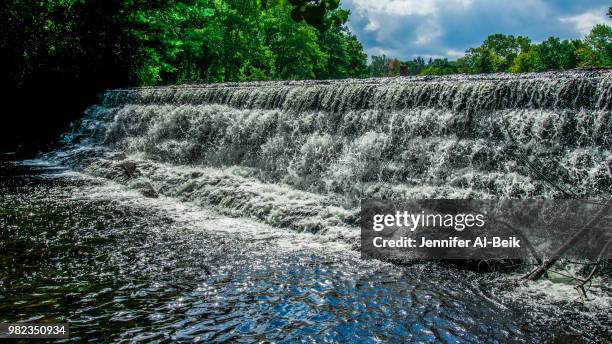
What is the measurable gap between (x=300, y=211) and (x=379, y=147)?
265cm

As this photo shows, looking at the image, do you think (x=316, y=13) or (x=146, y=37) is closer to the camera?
(x=316, y=13)

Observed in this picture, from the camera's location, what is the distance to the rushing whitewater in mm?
7129

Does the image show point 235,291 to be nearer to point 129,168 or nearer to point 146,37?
point 129,168

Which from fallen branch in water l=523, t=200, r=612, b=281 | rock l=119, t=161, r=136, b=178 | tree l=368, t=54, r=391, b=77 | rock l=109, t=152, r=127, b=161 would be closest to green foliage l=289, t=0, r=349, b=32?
fallen branch in water l=523, t=200, r=612, b=281

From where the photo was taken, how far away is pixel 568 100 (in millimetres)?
7449

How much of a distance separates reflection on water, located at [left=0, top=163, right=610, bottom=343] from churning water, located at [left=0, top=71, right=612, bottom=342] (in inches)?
0.9

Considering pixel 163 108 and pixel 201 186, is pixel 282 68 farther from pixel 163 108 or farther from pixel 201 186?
pixel 201 186

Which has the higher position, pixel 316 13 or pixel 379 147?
pixel 316 13

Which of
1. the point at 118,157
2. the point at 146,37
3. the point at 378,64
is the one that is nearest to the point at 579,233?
the point at 118,157

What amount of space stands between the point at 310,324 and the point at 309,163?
21.1ft

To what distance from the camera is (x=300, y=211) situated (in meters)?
7.73

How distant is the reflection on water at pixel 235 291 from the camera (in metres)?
3.87

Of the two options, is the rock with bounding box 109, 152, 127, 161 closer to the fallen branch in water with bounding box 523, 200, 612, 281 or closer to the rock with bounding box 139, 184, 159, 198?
the rock with bounding box 139, 184, 159, 198

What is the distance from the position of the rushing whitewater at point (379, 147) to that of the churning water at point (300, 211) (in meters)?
0.04
